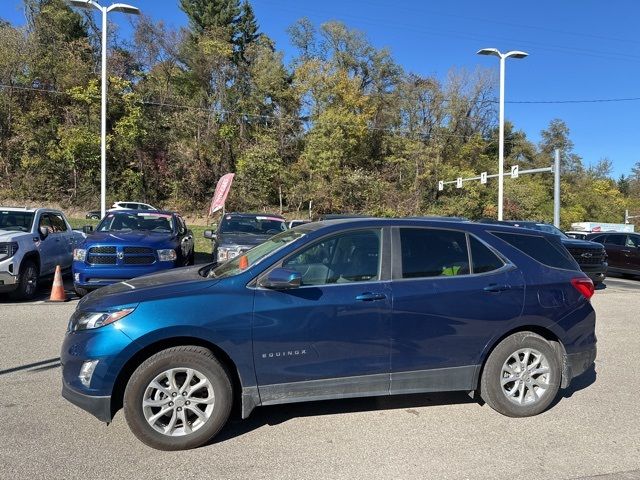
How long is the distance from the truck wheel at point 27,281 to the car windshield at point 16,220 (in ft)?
2.71

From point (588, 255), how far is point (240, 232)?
29.6 ft

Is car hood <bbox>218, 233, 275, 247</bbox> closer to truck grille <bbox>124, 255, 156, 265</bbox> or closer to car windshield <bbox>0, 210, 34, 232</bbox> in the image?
truck grille <bbox>124, 255, 156, 265</bbox>

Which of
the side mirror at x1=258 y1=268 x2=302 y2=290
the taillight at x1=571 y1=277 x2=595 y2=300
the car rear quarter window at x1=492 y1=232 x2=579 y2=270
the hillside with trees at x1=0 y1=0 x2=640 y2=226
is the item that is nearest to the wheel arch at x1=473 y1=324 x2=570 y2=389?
the taillight at x1=571 y1=277 x2=595 y2=300

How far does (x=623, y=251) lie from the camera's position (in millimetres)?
18438

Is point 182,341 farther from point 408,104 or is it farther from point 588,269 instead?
point 408,104

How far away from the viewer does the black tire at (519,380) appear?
457cm

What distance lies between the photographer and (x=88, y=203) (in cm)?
3797

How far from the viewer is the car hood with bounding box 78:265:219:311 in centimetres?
389

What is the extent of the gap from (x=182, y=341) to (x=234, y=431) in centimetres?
93

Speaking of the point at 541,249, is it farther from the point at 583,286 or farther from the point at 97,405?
the point at 97,405

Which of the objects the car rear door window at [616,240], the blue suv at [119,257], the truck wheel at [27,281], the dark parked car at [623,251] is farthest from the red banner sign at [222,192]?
the car rear door window at [616,240]

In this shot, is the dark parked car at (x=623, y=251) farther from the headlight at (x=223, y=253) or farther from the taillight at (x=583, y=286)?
the taillight at (x=583, y=286)

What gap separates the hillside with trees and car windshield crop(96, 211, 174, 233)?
91.1 feet

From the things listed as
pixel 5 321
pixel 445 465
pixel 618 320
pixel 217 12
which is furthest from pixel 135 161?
pixel 445 465
